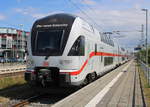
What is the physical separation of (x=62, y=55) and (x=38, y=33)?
163 centimetres

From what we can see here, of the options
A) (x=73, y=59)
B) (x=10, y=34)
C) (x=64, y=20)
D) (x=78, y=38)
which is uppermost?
(x=10, y=34)

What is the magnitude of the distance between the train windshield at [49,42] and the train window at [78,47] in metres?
0.56

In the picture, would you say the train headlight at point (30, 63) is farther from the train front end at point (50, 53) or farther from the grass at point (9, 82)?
the grass at point (9, 82)

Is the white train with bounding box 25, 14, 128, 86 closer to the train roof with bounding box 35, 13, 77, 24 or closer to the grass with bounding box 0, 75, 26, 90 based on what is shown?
the train roof with bounding box 35, 13, 77, 24

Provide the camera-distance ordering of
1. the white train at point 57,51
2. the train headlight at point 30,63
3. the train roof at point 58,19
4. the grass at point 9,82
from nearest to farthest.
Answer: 1. the white train at point 57,51
2. the train headlight at point 30,63
3. the train roof at point 58,19
4. the grass at point 9,82

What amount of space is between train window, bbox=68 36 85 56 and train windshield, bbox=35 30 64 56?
0.56 metres

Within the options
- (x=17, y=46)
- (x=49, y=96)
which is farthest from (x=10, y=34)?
(x=49, y=96)

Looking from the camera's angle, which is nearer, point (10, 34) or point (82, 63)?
point (82, 63)

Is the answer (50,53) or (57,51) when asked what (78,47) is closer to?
(57,51)

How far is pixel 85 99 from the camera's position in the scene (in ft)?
29.3

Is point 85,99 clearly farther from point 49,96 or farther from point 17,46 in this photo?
point 17,46

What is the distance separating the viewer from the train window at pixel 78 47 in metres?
10.4

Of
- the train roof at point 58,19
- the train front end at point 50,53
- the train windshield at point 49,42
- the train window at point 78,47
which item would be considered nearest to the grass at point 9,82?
the train front end at point 50,53

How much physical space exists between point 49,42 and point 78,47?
1300 mm
